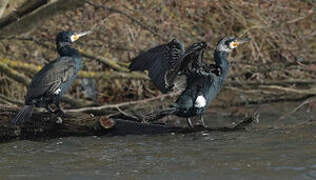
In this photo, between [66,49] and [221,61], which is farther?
[66,49]

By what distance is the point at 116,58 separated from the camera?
8.92 meters

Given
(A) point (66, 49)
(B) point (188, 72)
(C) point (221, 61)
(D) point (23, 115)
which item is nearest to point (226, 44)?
(C) point (221, 61)

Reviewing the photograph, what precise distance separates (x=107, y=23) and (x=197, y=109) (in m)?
2.46

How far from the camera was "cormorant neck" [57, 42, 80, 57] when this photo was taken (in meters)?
6.80

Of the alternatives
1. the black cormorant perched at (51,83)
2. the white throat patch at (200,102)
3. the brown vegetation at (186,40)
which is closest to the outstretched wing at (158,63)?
the white throat patch at (200,102)

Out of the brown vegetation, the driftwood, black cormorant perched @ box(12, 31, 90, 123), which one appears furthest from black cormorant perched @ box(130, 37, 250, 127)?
the brown vegetation

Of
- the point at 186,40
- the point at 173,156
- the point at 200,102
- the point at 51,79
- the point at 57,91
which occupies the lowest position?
the point at 173,156

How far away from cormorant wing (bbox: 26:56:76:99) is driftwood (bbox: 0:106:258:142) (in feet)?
0.74

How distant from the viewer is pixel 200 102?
652 centimetres

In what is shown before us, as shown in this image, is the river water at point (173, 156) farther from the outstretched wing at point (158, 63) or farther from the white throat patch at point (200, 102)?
the outstretched wing at point (158, 63)

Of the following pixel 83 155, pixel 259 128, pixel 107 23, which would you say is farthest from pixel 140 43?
pixel 83 155

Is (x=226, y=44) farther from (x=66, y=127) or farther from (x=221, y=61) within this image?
(x=66, y=127)

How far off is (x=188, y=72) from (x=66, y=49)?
1.25m

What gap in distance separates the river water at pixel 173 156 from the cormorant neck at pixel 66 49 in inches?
35.3
